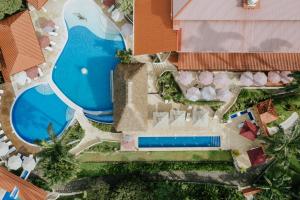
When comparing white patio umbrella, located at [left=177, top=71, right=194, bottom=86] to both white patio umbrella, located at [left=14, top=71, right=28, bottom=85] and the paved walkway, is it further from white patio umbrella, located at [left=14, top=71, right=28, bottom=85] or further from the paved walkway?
white patio umbrella, located at [left=14, top=71, right=28, bottom=85]

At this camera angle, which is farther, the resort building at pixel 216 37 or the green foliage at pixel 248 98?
the green foliage at pixel 248 98

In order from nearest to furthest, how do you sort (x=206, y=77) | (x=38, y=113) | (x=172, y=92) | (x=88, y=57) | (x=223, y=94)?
(x=206, y=77)
(x=223, y=94)
(x=172, y=92)
(x=88, y=57)
(x=38, y=113)

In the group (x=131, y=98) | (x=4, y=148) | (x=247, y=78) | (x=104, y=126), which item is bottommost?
(x=4, y=148)

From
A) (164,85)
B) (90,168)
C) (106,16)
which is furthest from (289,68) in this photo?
(90,168)

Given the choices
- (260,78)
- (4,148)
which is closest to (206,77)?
(260,78)

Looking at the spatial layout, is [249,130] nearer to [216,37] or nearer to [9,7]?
[216,37]

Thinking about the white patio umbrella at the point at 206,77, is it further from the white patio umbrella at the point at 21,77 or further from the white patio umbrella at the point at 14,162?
the white patio umbrella at the point at 14,162

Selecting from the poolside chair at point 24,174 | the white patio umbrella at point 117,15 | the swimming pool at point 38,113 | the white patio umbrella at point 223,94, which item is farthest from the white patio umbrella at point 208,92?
the poolside chair at point 24,174

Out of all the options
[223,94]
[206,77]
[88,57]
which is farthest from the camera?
[88,57]
